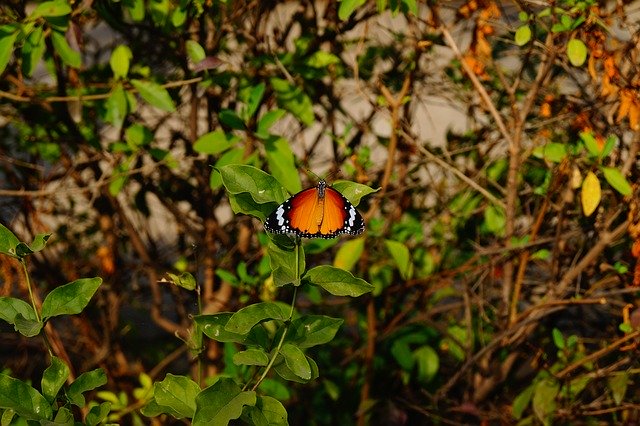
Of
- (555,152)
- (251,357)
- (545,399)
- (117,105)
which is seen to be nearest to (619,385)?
(545,399)

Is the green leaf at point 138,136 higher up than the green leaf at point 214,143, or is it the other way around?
the green leaf at point 214,143

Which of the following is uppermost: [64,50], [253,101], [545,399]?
[64,50]

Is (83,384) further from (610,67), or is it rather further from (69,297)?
(610,67)

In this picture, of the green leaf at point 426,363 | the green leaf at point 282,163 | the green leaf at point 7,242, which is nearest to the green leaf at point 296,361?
the green leaf at point 7,242

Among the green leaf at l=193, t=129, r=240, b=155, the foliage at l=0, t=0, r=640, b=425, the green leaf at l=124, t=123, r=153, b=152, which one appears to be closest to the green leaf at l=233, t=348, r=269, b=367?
the foliage at l=0, t=0, r=640, b=425

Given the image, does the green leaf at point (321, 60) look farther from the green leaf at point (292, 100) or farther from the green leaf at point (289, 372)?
the green leaf at point (289, 372)

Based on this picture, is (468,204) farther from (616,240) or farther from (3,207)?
(3,207)

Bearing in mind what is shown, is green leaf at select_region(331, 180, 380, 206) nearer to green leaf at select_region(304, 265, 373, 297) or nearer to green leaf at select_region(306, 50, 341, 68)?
green leaf at select_region(304, 265, 373, 297)
